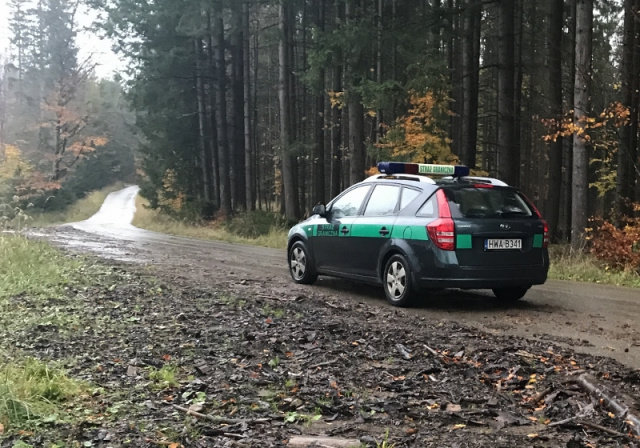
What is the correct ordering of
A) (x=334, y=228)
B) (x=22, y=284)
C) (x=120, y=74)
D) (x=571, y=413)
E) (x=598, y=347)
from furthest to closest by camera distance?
(x=120, y=74) < (x=334, y=228) < (x=22, y=284) < (x=598, y=347) < (x=571, y=413)

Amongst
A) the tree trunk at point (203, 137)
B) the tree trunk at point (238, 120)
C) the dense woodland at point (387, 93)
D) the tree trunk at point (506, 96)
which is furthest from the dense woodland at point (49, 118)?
the tree trunk at point (506, 96)

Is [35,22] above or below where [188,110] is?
above

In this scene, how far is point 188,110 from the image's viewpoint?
36156mm

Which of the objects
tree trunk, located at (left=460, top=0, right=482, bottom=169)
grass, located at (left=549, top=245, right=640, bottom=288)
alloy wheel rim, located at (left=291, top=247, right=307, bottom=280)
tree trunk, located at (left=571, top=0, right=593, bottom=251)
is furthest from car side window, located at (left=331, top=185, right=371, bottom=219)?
tree trunk, located at (left=460, top=0, right=482, bottom=169)

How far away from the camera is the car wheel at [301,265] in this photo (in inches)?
413

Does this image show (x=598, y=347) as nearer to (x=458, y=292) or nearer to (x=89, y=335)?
(x=458, y=292)

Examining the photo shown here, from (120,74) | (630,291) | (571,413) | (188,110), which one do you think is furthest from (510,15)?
(120,74)

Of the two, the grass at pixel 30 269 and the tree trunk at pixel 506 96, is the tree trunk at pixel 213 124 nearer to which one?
the tree trunk at pixel 506 96

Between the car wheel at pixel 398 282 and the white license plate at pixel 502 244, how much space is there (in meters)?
1.06

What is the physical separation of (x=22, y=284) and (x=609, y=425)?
828 cm

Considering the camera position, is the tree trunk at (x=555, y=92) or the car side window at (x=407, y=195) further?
the tree trunk at (x=555, y=92)

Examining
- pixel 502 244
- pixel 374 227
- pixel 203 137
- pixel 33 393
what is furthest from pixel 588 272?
pixel 203 137

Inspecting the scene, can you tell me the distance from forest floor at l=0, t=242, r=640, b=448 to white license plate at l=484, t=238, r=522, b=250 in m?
1.27

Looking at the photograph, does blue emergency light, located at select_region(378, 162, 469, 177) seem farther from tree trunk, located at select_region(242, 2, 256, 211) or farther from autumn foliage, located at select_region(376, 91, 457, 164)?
tree trunk, located at select_region(242, 2, 256, 211)
